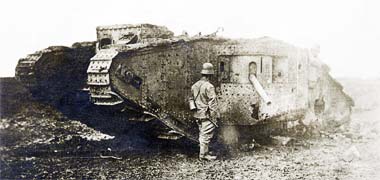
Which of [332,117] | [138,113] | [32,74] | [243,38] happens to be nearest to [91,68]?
[138,113]

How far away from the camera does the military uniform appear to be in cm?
686

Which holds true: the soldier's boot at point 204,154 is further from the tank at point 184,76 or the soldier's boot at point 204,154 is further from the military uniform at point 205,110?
the tank at point 184,76

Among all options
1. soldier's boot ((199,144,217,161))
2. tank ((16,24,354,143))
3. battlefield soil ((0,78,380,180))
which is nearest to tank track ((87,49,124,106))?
tank ((16,24,354,143))

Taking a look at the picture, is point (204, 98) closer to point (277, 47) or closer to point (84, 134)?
point (277, 47)

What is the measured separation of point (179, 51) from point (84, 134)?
2.43 m

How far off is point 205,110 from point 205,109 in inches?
0.6

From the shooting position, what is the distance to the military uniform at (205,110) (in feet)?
22.5

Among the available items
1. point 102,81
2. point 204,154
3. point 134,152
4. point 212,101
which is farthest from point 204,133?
point 102,81

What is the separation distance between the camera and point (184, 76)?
7961 mm

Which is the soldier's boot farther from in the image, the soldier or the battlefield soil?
the battlefield soil

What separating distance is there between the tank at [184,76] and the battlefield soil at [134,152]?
39 cm

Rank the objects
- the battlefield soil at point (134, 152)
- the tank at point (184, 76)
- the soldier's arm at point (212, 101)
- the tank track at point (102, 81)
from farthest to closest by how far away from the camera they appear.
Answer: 1. the tank at point (184, 76)
2. the soldier's arm at point (212, 101)
3. the tank track at point (102, 81)
4. the battlefield soil at point (134, 152)

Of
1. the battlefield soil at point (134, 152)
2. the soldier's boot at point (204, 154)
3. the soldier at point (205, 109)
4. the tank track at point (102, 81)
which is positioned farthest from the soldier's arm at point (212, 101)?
the tank track at point (102, 81)

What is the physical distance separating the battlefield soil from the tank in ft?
1.28
